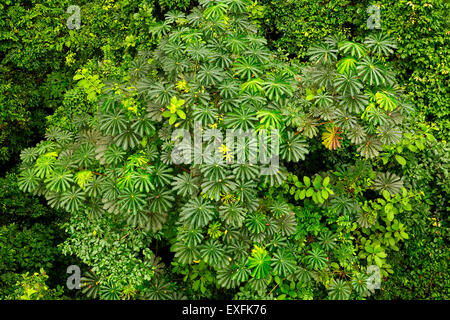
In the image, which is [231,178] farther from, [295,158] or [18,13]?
[18,13]

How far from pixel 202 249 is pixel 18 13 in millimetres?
6103

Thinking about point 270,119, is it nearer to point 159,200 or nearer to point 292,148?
point 292,148

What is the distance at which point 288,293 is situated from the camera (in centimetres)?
403

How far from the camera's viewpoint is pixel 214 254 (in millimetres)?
3395

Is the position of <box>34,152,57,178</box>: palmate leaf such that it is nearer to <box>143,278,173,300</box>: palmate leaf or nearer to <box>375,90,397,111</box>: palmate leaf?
<box>143,278,173,300</box>: palmate leaf

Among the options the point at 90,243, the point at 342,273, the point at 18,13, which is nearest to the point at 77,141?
the point at 90,243

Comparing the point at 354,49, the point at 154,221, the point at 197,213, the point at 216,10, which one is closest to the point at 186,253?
the point at 154,221

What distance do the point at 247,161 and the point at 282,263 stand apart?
124cm

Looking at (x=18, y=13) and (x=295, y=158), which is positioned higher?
(x=18, y=13)

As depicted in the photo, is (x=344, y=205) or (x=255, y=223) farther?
(x=344, y=205)

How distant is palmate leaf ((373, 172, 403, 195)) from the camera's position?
4.19m

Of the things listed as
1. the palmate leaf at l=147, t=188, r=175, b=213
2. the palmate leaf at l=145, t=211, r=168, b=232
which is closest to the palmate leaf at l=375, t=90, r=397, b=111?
the palmate leaf at l=147, t=188, r=175, b=213

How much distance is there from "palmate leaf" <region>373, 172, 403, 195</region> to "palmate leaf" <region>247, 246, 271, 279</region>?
5.91 ft
